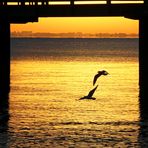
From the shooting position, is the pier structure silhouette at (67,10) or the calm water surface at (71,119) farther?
the pier structure silhouette at (67,10)

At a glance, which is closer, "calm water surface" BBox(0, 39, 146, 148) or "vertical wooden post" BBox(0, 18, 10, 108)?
"calm water surface" BBox(0, 39, 146, 148)

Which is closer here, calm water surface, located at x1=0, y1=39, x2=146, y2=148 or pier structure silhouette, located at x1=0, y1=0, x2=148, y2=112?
calm water surface, located at x1=0, y1=39, x2=146, y2=148

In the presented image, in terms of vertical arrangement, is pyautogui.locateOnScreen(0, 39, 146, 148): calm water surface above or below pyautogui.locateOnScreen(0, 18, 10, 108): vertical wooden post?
below

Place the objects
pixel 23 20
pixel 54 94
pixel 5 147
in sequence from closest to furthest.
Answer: pixel 5 147
pixel 23 20
pixel 54 94

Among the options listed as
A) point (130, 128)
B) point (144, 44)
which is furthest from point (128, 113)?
point (144, 44)

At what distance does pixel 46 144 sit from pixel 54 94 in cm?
Answer: 2490

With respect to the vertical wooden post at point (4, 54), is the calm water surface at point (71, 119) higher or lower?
lower

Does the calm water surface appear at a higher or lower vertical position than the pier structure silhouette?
lower

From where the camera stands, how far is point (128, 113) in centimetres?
4622

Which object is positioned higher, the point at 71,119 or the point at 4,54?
the point at 4,54

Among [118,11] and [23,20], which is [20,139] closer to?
[118,11]

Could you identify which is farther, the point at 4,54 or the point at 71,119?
the point at 4,54

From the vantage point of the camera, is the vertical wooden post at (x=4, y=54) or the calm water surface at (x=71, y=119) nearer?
the calm water surface at (x=71, y=119)

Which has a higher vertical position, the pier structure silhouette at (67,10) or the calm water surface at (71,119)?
the pier structure silhouette at (67,10)
